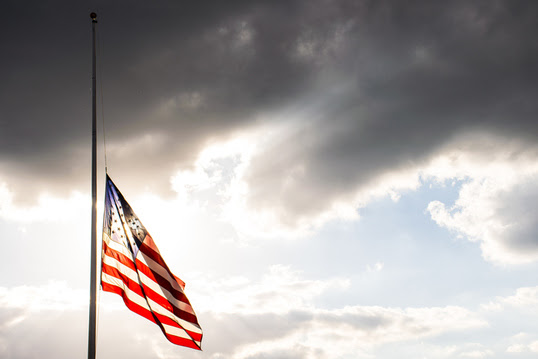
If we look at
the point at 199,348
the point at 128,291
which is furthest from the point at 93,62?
the point at 199,348

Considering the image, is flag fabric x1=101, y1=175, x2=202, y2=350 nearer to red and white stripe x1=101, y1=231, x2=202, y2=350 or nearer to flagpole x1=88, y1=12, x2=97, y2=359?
red and white stripe x1=101, y1=231, x2=202, y2=350

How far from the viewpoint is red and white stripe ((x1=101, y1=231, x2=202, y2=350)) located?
23.2 metres

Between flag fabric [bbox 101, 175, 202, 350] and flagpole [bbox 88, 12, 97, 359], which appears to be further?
flag fabric [bbox 101, 175, 202, 350]

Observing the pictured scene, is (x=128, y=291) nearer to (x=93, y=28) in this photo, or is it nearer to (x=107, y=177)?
(x=107, y=177)

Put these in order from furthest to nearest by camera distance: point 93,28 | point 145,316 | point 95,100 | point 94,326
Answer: point 93,28 → point 95,100 → point 145,316 → point 94,326

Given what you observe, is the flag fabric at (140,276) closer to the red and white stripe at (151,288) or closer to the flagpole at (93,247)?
the red and white stripe at (151,288)

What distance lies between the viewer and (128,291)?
23469 mm

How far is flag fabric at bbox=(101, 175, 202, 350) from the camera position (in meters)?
23.4

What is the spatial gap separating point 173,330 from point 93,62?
15.9 metres

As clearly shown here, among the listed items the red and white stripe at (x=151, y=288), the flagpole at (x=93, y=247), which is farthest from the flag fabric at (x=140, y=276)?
the flagpole at (x=93, y=247)

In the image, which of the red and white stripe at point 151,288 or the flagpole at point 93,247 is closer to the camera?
the flagpole at point 93,247

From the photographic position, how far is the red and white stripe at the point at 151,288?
23.2m

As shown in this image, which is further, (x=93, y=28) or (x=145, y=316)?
(x=93, y=28)

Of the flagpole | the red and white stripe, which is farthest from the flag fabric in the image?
the flagpole
